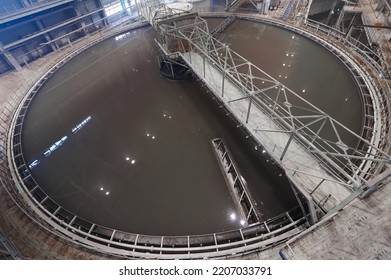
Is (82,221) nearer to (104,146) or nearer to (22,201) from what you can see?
(22,201)

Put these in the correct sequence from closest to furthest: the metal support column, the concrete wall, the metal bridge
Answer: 1. the metal bridge
2. the concrete wall
3. the metal support column

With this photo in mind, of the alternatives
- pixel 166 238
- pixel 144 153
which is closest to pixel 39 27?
pixel 144 153

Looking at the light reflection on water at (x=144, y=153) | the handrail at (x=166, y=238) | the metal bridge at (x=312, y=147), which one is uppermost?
the metal bridge at (x=312, y=147)

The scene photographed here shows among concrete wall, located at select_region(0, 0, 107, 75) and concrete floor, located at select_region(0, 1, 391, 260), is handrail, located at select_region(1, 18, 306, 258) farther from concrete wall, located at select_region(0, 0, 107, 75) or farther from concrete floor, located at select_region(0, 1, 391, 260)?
concrete wall, located at select_region(0, 0, 107, 75)

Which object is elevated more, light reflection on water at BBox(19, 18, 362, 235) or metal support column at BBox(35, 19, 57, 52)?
metal support column at BBox(35, 19, 57, 52)

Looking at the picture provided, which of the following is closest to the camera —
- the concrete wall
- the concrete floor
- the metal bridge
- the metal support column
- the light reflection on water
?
the concrete floor

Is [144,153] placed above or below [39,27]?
below

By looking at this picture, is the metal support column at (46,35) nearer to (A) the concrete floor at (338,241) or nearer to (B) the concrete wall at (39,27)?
Result: (B) the concrete wall at (39,27)

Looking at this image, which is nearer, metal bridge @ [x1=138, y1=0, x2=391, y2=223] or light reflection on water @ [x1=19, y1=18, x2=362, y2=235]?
metal bridge @ [x1=138, y1=0, x2=391, y2=223]

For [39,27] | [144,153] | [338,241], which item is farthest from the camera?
[39,27]

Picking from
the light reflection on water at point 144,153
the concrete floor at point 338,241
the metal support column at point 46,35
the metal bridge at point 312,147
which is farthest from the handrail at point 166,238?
the metal support column at point 46,35

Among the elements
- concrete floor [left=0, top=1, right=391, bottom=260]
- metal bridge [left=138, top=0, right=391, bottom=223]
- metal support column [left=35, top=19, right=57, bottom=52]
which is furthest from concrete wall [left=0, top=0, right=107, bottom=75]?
concrete floor [left=0, top=1, right=391, bottom=260]

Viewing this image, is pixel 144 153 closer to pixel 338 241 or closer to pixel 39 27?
pixel 338 241
